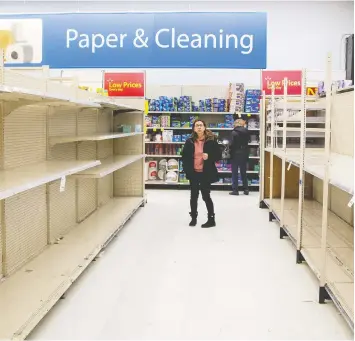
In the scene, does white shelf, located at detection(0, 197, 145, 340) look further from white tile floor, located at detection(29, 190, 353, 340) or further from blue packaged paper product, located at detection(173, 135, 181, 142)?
blue packaged paper product, located at detection(173, 135, 181, 142)

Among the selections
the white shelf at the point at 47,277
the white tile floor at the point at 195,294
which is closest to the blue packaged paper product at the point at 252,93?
the white tile floor at the point at 195,294

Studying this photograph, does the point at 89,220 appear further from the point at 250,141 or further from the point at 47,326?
the point at 250,141

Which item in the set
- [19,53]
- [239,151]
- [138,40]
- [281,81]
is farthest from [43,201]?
[281,81]

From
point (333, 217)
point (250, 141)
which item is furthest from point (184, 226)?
point (250, 141)

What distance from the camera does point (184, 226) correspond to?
684cm

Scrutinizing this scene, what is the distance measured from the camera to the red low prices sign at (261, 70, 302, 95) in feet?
34.5

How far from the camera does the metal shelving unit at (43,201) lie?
3.29 m

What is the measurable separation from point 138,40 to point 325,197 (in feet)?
8.18

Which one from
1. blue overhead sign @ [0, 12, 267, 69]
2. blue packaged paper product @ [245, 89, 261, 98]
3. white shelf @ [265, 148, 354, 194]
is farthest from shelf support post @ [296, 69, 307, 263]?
blue packaged paper product @ [245, 89, 261, 98]

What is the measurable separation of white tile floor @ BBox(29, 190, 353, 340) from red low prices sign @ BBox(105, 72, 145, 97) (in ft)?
13.4

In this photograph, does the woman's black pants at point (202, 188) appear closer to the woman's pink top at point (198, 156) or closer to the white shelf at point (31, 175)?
the woman's pink top at point (198, 156)

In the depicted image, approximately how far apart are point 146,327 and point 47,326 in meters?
0.67

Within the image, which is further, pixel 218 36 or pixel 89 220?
pixel 89 220

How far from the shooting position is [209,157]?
21.5ft
